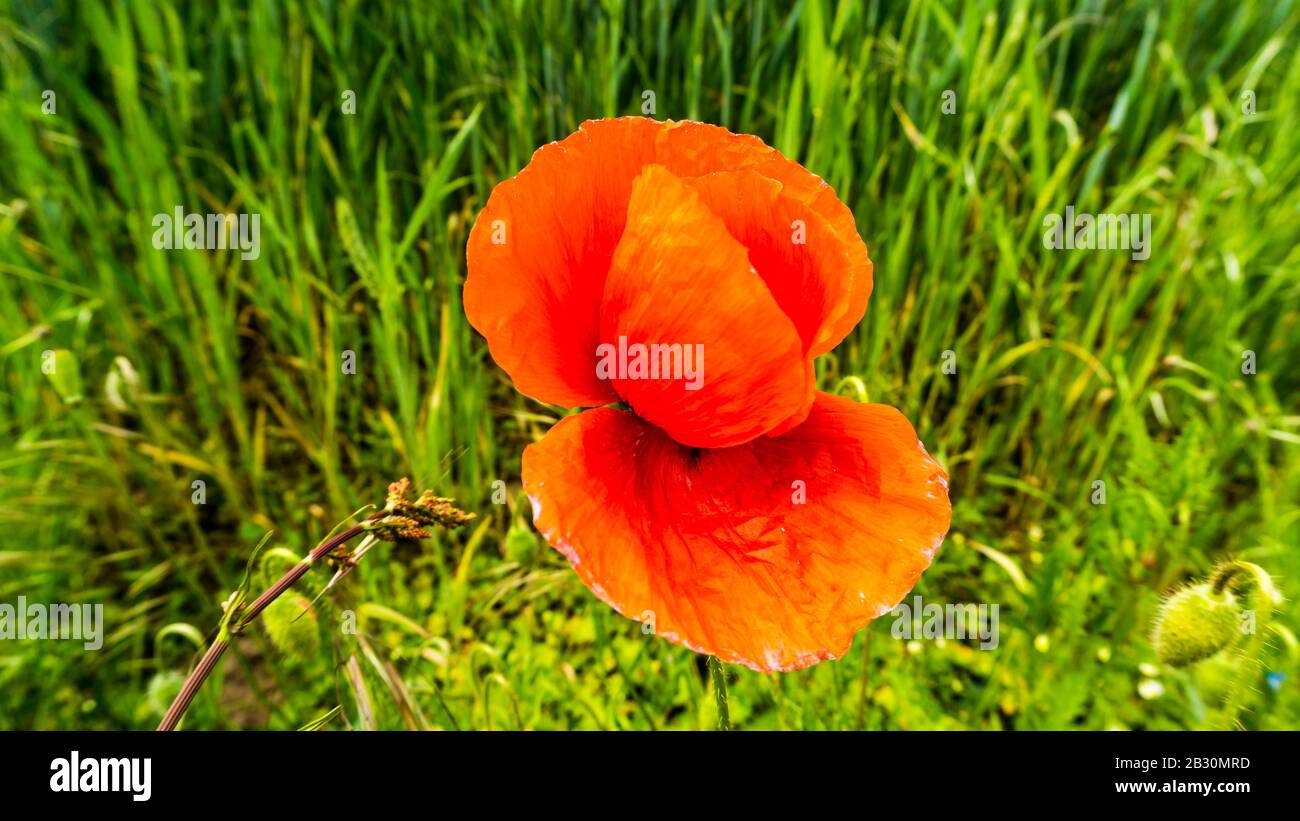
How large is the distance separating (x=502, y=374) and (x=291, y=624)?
489mm

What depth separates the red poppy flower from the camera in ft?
1.40

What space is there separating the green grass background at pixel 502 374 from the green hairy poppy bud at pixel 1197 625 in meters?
0.17

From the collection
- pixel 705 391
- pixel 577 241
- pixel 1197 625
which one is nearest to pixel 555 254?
pixel 577 241

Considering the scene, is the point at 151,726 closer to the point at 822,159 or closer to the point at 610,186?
the point at 610,186

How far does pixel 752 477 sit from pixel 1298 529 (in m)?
1.00

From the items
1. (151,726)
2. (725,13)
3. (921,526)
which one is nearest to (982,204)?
(725,13)

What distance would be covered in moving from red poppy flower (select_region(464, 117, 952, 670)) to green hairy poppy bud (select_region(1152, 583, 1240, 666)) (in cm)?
42

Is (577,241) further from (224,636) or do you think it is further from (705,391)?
(224,636)

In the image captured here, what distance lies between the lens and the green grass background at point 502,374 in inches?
39.6

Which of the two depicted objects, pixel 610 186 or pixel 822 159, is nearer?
pixel 610 186

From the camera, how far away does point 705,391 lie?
0.45 meters

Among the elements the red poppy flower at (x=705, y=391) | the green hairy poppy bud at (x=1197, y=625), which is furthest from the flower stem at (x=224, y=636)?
the green hairy poppy bud at (x=1197, y=625)

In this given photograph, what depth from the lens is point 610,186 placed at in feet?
1.58

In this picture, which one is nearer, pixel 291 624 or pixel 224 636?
pixel 224 636
